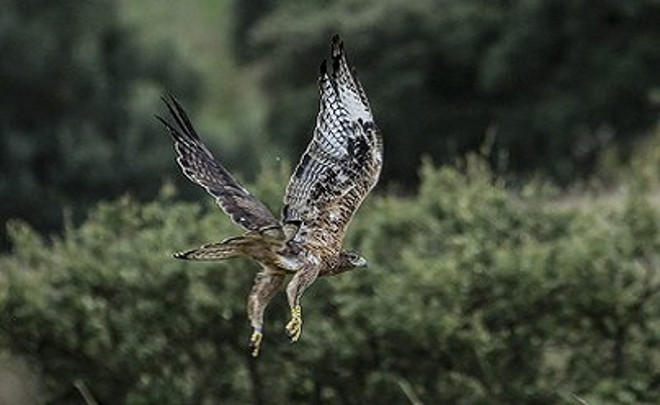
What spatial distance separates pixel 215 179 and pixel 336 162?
0.67m

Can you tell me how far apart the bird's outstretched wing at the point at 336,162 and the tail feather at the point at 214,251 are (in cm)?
55

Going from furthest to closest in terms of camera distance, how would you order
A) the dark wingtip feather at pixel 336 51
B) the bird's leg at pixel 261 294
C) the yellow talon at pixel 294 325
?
the dark wingtip feather at pixel 336 51, the bird's leg at pixel 261 294, the yellow talon at pixel 294 325

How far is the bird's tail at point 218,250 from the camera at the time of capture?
771cm

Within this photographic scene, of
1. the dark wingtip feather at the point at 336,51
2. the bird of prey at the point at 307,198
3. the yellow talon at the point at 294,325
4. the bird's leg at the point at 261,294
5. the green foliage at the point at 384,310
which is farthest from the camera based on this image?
the green foliage at the point at 384,310

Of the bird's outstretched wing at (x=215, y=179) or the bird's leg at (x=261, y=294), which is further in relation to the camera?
the bird's outstretched wing at (x=215, y=179)

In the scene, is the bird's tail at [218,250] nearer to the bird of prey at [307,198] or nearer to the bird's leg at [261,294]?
the bird of prey at [307,198]

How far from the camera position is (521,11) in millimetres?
33062

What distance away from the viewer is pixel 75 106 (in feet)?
115

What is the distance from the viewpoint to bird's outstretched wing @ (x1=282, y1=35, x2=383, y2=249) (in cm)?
853

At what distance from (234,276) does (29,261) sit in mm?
1838

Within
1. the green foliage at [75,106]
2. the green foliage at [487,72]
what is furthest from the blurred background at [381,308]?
the green foliage at [75,106]

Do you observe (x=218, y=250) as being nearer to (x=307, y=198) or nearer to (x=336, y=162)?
(x=307, y=198)

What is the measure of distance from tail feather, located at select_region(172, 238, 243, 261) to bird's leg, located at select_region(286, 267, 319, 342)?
0.88 ft

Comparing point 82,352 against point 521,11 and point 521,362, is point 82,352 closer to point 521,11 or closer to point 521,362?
point 521,362
